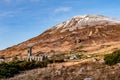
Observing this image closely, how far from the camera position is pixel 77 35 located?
103375 millimetres

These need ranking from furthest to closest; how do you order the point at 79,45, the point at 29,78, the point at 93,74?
the point at 79,45
the point at 29,78
the point at 93,74

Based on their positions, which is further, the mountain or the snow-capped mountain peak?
the snow-capped mountain peak

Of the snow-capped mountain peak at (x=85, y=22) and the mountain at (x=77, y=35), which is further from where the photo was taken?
the snow-capped mountain peak at (x=85, y=22)

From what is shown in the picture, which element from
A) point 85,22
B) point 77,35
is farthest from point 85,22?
point 77,35

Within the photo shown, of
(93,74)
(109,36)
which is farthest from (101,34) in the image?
(93,74)

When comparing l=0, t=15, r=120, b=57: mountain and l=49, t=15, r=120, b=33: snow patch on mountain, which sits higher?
l=49, t=15, r=120, b=33: snow patch on mountain

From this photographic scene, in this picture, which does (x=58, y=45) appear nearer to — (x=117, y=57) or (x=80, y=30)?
(x=80, y=30)

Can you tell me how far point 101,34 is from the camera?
330ft

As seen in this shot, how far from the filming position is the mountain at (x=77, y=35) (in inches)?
3666

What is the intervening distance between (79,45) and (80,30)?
17.3 m

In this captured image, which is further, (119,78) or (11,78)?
(11,78)

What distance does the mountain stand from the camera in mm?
93106

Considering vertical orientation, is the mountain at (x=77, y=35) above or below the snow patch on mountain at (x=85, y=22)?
below

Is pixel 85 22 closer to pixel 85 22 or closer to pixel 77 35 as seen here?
pixel 85 22
